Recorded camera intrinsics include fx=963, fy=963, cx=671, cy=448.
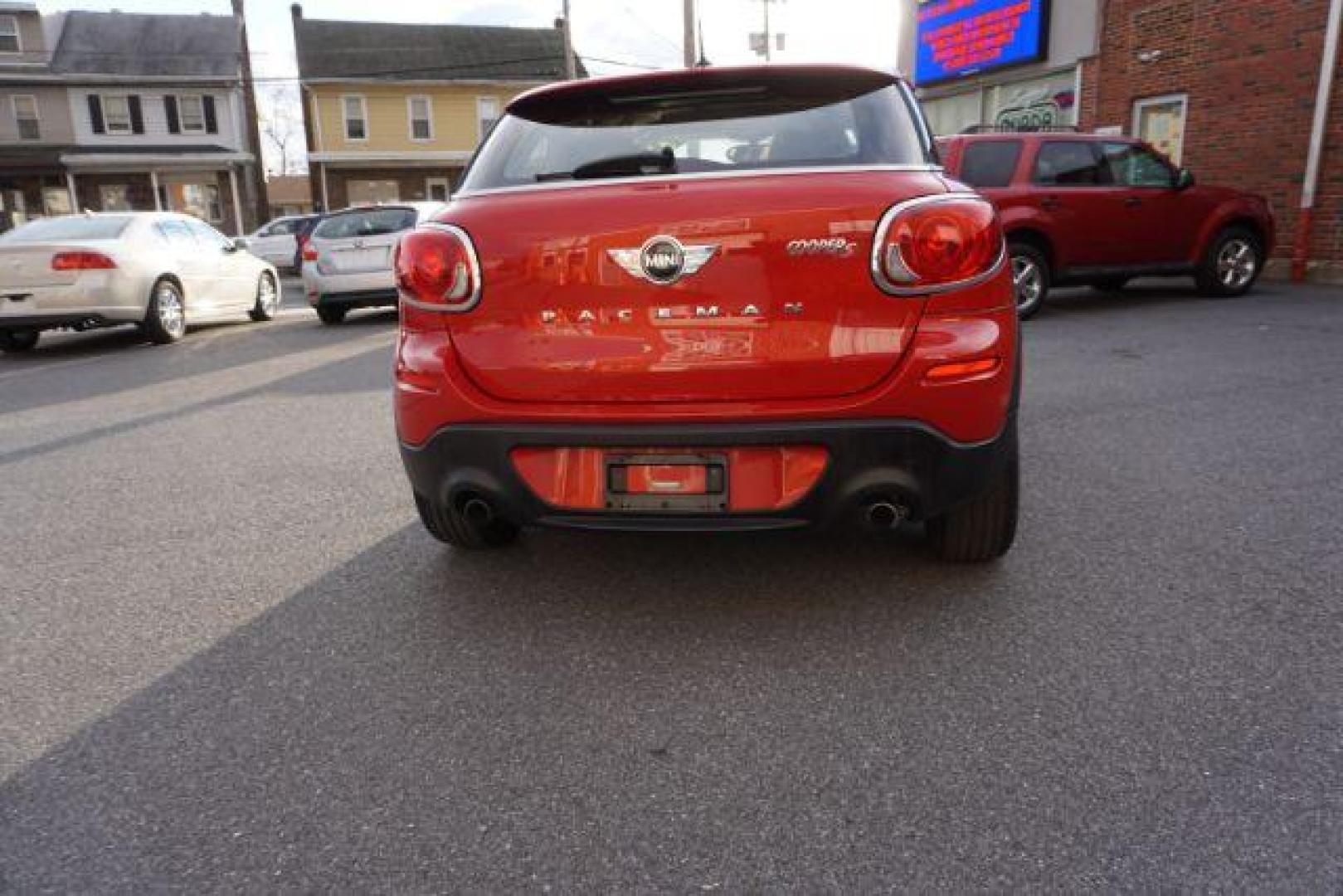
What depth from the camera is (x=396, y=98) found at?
3700 centimetres

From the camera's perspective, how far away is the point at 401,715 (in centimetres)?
238

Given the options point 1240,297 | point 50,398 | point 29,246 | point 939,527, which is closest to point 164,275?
point 29,246

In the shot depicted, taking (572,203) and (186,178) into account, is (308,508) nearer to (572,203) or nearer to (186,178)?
(572,203)

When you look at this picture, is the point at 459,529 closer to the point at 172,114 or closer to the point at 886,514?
the point at 886,514

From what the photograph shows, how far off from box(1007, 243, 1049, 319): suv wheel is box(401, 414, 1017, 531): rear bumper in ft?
23.1

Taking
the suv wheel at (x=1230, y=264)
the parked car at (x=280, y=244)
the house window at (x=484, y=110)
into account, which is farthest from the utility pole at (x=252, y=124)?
the suv wheel at (x=1230, y=264)

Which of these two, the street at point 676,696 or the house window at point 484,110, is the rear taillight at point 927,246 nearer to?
the street at point 676,696

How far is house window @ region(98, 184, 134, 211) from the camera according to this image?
3572 centimetres

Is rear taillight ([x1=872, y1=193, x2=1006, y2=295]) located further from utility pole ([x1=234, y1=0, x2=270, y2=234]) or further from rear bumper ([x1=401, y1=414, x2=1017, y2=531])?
utility pole ([x1=234, y1=0, x2=270, y2=234])

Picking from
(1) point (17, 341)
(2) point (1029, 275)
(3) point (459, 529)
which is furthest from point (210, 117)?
(3) point (459, 529)

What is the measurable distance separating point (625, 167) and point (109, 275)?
834 cm

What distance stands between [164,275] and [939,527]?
9.33 metres

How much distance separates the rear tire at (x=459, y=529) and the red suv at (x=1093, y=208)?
671cm

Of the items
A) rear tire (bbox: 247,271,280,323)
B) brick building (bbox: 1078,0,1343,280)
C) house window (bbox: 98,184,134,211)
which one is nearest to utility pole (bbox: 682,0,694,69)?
brick building (bbox: 1078,0,1343,280)
